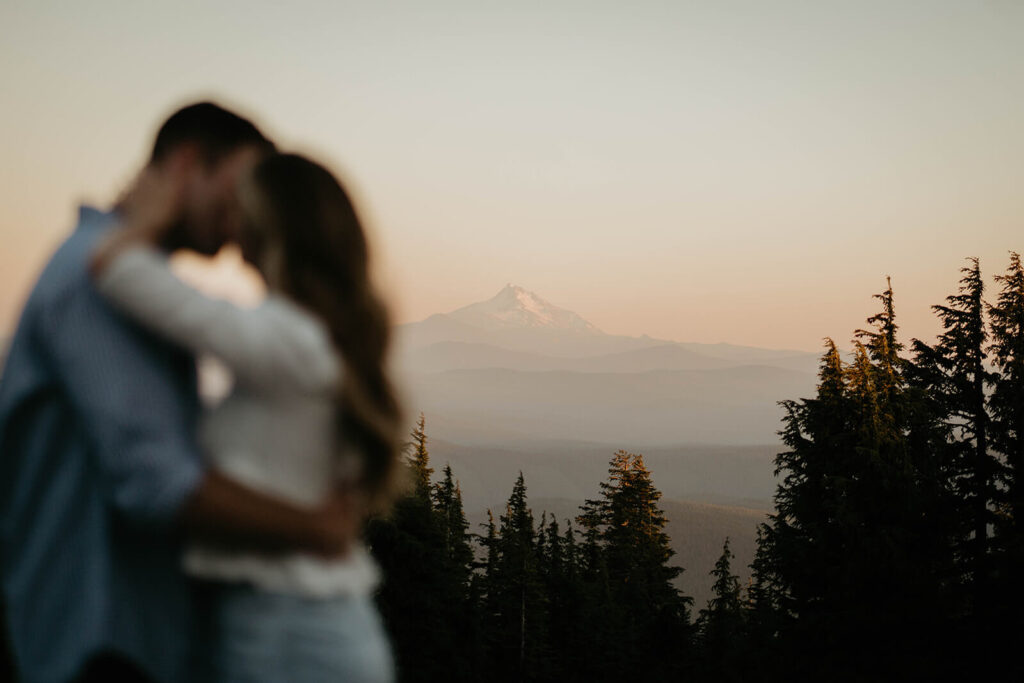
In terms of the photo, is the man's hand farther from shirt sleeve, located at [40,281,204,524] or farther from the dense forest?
the dense forest

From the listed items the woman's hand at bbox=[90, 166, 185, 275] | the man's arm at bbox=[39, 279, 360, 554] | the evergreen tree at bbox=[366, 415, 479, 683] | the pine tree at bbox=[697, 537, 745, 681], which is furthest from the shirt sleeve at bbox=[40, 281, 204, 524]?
the pine tree at bbox=[697, 537, 745, 681]

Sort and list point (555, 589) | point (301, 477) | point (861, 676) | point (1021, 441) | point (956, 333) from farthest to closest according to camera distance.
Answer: point (555, 589) < point (956, 333) < point (1021, 441) < point (861, 676) < point (301, 477)

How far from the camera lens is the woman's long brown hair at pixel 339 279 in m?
1.95

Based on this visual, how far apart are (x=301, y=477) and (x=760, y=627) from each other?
27.5 metres

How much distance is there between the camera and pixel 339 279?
200 cm

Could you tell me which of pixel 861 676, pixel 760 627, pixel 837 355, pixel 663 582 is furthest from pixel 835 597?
pixel 663 582

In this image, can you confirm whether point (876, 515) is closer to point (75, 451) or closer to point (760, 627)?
point (760, 627)

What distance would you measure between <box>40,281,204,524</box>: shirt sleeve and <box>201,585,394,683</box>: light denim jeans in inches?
12.1

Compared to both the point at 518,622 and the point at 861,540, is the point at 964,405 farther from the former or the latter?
the point at 518,622

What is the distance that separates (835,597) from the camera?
22.1 meters

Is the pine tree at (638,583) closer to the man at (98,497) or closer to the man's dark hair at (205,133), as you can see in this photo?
the man at (98,497)

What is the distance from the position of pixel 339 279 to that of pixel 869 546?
22.6 m

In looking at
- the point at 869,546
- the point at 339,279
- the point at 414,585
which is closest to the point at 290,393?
the point at 339,279

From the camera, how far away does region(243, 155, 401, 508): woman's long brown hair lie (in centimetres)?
195
